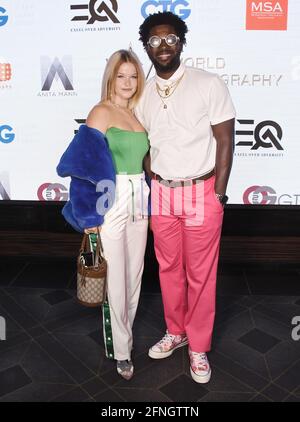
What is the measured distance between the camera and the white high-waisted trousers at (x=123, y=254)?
6.86ft

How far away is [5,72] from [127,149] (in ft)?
5.56

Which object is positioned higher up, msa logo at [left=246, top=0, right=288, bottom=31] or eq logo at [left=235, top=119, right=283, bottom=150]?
msa logo at [left=246, top=0, right=288, bottom=31]

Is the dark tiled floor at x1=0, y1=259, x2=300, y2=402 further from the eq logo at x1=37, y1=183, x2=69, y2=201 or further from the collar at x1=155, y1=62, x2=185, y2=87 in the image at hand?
the collar at x1=155, y1=62, x2=185, y2=87

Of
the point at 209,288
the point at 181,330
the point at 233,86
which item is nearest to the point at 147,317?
the point at 181,330

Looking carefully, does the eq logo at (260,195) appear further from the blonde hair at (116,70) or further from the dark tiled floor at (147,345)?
the blonde hair at (116,70)

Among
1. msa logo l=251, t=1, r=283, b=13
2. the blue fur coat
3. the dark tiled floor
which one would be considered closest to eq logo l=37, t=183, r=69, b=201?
the dark tiled floor

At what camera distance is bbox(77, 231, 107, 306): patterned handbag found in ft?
6.79

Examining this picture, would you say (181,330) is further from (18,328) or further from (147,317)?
(18,328)

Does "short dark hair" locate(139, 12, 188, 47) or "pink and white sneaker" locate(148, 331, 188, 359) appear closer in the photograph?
"short dark hair" locate(139, 12, 188, 47)

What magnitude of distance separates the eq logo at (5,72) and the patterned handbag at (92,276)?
1.75m

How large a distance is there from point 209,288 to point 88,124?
3.32ft

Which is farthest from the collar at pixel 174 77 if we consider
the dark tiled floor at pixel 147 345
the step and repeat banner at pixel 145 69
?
the dark tiled floor at pixel 147 345

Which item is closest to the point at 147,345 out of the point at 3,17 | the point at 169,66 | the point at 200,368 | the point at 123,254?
the point at 200,368

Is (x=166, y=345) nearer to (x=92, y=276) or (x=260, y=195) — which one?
(x=92, y=276)
